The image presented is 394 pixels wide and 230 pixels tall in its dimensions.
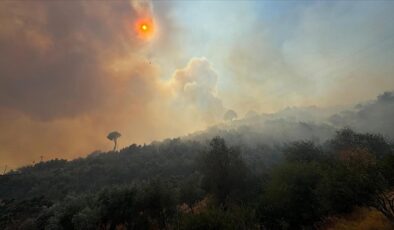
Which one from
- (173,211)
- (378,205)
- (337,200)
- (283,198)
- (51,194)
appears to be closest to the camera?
(378,205)

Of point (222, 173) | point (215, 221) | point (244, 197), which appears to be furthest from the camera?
point (222, 173)

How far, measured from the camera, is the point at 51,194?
130 meters

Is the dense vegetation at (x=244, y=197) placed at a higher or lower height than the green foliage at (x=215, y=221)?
higher

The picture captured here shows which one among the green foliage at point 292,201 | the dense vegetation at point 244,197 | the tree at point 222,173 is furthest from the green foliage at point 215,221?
the tree at point 222,173

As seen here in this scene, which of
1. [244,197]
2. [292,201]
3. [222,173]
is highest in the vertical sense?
[222,173]

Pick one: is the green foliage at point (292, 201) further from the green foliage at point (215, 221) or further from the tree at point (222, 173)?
the tree at point (222, 173)

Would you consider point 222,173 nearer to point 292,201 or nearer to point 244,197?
point 244,197

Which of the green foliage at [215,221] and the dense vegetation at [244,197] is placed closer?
the green foliage at [215,221]

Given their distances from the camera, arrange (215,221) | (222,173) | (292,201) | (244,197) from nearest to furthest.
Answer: (215,221), (292,201), (244,197), (222,173)

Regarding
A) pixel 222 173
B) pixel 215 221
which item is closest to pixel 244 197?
pixel 222 173

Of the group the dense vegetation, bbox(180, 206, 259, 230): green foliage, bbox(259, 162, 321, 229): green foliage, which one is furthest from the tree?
bbox(180, 206, 259, 230): green foliage

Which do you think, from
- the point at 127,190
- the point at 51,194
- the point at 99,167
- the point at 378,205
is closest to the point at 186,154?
the point at 99,167

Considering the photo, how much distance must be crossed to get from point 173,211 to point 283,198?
22109 mm

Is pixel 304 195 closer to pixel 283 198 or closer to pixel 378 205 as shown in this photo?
pixel 283 198
